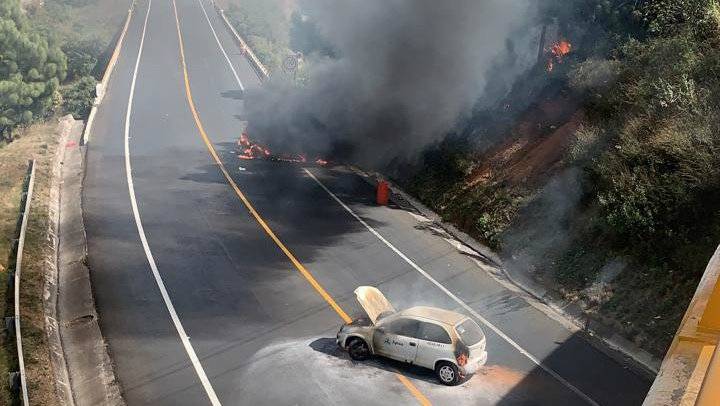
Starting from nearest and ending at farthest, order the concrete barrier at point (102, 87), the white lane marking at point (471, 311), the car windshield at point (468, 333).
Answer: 1. the car windshield at point (468, 333)
2. the white lane marking at point (471, 311)
3. the concrete barrier at point (102, 87)

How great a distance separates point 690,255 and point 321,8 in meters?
22.8

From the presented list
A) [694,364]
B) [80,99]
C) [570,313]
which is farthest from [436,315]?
[80,99]

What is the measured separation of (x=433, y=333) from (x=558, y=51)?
18.0 m

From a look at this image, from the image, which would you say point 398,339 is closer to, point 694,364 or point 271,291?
point 271,291

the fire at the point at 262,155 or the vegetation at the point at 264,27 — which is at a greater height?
the vegetation at the point at 264,27

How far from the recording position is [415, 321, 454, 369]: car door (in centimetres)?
1259

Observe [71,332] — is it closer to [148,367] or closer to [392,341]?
[148,367]

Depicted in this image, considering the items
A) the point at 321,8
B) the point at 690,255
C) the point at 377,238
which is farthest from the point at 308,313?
the point at 321,8

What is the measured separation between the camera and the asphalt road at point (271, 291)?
12.8m

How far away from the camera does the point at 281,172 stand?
26688 millimetres

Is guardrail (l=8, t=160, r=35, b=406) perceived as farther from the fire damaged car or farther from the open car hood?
the open car hood

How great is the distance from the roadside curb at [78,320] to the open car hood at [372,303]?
504 centimetres

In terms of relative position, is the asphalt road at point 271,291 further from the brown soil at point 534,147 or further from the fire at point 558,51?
the fire at point 558,51

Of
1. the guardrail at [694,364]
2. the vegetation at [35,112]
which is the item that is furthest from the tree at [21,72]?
the guardrail at [694,364]
